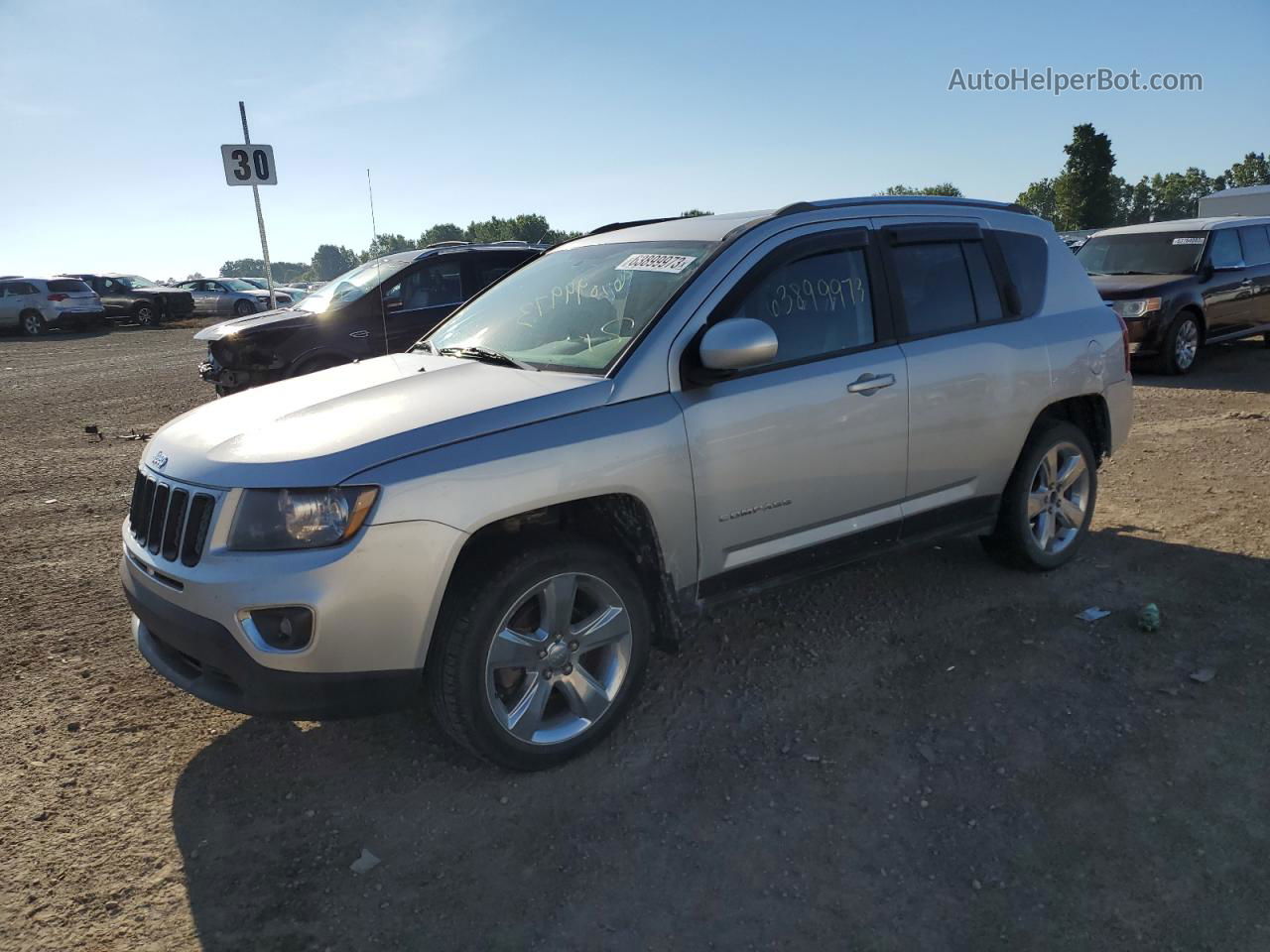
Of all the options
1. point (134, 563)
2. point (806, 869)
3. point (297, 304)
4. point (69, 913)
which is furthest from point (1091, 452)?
point (297, 304)

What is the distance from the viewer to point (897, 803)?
3.03 metres

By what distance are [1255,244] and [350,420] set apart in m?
13.2

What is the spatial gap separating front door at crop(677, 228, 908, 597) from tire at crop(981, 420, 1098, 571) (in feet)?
3.02

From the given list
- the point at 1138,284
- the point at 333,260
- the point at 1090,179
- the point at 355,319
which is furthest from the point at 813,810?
the point at 333,260

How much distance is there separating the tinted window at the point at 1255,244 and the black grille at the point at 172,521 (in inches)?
523

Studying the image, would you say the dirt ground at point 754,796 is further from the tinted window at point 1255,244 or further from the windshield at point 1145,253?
the tinted window at point 1255,244

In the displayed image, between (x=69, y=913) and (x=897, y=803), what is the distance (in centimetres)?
Result: 253

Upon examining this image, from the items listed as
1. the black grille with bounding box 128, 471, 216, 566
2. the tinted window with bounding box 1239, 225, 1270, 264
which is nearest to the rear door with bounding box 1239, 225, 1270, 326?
the tinted window with bounding box 1239, 225, 1270, 264

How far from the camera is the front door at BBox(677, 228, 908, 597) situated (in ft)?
11.3

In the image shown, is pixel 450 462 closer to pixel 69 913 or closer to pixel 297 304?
pixel 69 913

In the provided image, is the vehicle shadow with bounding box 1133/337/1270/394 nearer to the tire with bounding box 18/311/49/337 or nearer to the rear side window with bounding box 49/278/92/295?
the rear side window with bounding box 49/278/92/295

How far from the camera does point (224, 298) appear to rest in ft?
114

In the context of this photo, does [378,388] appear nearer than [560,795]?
No

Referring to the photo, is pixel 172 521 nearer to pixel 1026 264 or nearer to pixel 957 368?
pixel 957 368
